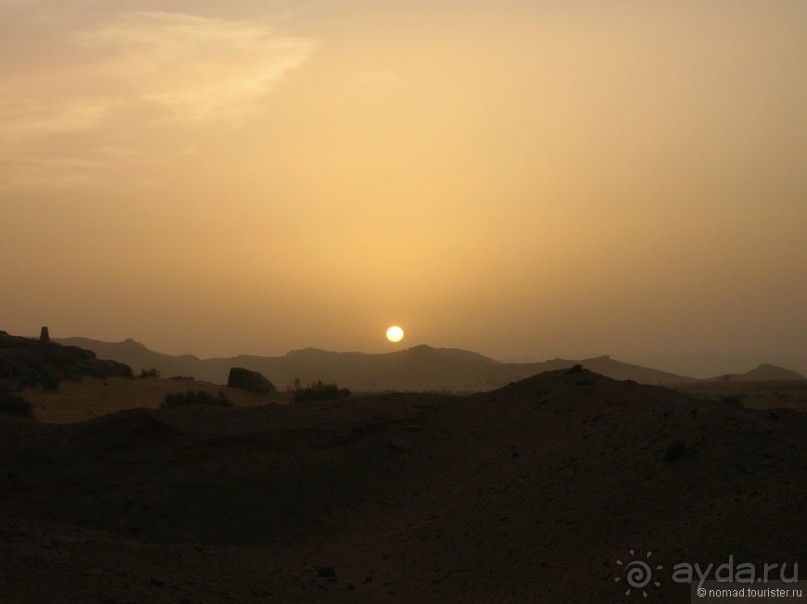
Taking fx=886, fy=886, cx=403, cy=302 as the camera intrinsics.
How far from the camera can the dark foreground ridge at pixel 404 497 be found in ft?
30.1

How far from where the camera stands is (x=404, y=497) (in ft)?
46.8

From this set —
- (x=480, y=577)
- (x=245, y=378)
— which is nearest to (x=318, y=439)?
(x=480, y=577)

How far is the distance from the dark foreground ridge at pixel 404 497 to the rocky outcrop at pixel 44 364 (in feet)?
60.8

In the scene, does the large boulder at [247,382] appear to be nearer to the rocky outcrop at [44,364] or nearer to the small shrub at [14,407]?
the rocky outcrop at [44,364]

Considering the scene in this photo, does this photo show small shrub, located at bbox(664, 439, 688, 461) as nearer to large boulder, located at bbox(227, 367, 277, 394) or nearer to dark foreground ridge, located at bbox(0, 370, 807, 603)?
dark foreground ridge, located at bbox(0, 370, 807, 603)

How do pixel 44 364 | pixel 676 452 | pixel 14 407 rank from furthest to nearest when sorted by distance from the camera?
pixel 44 364
pixel 14 407
pixel 676 452

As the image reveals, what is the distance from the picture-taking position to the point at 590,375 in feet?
56.6

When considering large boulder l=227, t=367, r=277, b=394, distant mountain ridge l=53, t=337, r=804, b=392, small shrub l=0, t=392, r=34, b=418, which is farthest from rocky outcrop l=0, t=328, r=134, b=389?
distant mountain ridge l=53, t=337, r=804, b=392

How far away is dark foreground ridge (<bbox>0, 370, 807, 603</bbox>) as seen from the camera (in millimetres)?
9180

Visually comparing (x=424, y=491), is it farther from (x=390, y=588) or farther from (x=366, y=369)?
(x=366, y=369)

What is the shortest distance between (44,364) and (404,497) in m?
27.7

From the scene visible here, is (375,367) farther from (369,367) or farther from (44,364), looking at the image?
(44,364)

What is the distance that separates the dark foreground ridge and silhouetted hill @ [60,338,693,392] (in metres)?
74.0

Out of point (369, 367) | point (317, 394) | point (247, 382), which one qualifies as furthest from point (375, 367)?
point (317, 394)
